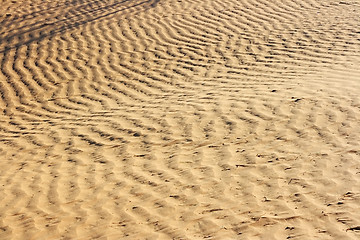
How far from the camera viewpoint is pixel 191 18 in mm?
10148

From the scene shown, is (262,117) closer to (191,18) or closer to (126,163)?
(126,163)

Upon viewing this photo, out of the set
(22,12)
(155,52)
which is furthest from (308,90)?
(22,12)

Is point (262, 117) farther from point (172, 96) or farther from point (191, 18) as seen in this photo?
point (191, 18)

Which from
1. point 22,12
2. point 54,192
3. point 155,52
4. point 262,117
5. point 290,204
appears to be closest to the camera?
point 290,204

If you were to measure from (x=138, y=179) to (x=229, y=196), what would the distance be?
1.01m

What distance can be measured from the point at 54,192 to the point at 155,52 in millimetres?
4375

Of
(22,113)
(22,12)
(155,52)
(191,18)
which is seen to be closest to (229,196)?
(22,113)

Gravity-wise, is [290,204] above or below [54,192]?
above

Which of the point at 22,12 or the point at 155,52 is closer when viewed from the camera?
the point at 155,52

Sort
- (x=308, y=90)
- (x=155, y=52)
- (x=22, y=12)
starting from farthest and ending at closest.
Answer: (x=22, y=12) → (x=155, y=52) → (x=308, y=90)

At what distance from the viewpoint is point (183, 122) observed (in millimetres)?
6023

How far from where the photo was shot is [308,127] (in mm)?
5449

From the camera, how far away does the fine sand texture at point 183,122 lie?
415 centimetres

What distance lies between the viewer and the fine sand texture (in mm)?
4152
